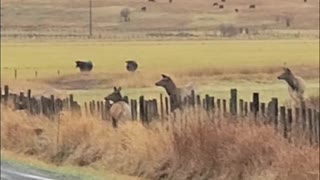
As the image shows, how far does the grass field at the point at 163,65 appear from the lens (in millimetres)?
28750

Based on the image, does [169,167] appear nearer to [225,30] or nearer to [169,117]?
[169,117]

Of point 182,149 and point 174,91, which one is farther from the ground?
point 174,91

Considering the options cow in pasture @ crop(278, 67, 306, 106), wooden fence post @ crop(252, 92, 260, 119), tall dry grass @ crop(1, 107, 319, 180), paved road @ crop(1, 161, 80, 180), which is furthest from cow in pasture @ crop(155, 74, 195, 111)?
paved road @ crop(1, 161, 80, 180)

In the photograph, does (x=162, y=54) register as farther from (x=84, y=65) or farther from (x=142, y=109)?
(x=142, y=109)

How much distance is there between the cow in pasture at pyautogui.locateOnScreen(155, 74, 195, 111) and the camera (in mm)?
26098

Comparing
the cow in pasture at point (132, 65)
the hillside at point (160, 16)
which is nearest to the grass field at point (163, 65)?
the cow in pasture at point (132, 65)

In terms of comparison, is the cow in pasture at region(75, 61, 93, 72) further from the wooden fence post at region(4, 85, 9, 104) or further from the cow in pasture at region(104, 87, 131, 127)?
the cow in pasture at region(104, 87, 131, 127)

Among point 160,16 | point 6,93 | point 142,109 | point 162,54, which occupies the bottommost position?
point 6,93

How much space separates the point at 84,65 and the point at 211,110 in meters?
14.6

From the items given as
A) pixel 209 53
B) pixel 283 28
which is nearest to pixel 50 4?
pixel 283 28

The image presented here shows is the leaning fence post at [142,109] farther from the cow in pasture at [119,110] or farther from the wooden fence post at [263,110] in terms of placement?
the wooden fence post at [263,110]

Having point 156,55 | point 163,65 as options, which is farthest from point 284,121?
point 163,65

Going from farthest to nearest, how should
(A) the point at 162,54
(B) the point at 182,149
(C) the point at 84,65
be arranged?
1. (C) the point at 84,65
2. (A) the point at 162,54
3. (B) the point at 182,149

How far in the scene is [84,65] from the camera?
37219 millimetres
